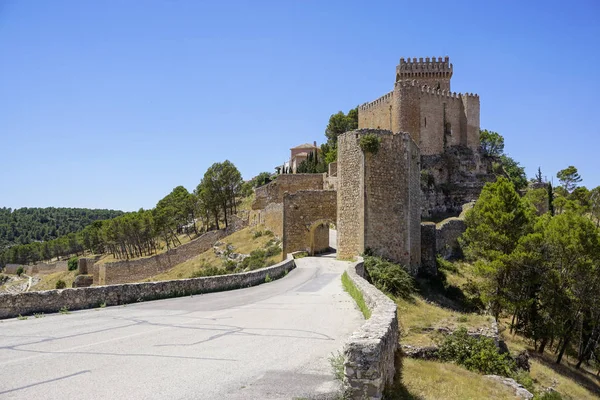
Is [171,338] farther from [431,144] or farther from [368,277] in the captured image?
[431,144]

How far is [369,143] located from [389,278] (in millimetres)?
6962

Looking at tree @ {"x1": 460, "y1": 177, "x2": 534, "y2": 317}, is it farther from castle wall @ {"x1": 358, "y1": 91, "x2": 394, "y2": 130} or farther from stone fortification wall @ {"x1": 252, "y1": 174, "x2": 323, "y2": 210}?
castle wall @ {"x1": 358, "y1": 91, "x2": 394, "y2": 130}

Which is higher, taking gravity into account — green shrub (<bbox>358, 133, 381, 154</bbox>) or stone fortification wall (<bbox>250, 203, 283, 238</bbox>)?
green shrub (<bbox>358, 133, 381, 154</bbox>)

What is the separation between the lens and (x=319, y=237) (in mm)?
30391

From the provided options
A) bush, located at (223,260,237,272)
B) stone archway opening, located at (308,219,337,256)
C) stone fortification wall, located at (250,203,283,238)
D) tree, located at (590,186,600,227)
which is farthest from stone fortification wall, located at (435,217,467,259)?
tree, located at (590,186,600,227)

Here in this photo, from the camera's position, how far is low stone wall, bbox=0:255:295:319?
12086 mm

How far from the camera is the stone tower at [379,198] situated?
2338 cm

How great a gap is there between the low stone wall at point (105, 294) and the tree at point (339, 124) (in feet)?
171

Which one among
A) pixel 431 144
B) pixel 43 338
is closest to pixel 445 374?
pixel 43 338

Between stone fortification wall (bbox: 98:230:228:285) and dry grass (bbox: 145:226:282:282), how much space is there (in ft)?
6.75

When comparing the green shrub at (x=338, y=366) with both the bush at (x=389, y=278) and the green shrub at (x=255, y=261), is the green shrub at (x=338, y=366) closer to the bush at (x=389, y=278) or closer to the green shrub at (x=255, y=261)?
the bush at (x=389, y=278)

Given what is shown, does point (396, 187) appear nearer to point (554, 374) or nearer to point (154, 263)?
point (554, 374)

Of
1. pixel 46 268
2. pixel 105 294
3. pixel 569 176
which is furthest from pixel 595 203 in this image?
pixel 46 268

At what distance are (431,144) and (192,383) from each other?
150ft
